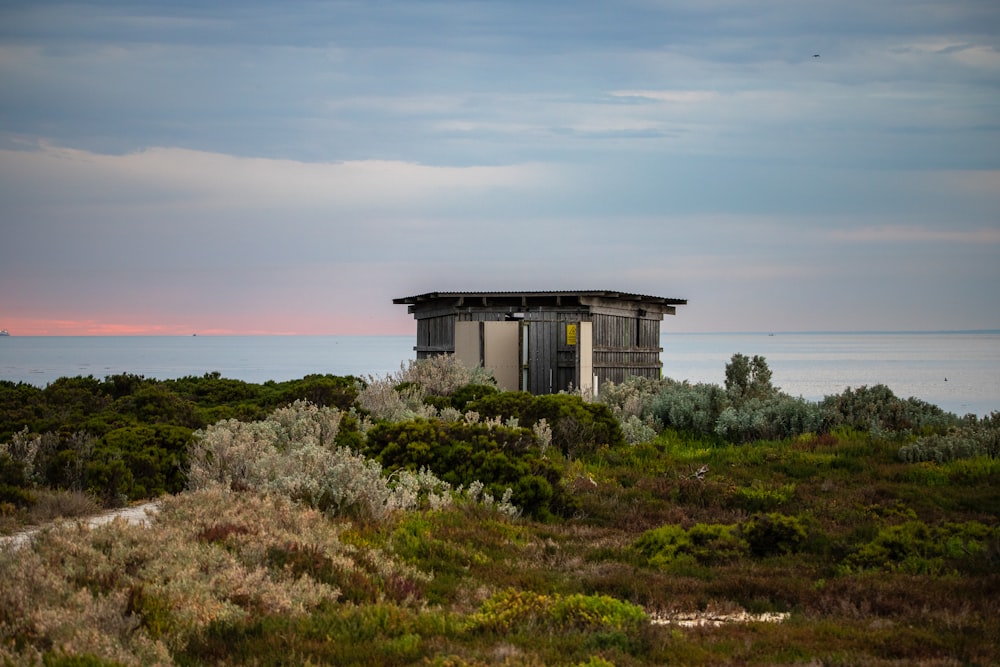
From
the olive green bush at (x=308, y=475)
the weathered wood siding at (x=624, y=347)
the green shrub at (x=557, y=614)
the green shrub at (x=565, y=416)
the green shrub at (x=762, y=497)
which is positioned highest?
the weathered wood siding at (x=624, y=347)

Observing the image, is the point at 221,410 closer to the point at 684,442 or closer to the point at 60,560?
the point at 684,442

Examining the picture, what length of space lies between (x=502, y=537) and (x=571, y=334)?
526 inches

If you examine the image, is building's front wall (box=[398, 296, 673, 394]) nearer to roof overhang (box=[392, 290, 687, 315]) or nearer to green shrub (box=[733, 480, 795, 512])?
roof overhang (box=[392, 290, 687, 315])

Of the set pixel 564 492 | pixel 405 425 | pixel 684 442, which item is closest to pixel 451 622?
pixel 564 492

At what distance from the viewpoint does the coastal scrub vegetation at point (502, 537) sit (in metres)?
6.20

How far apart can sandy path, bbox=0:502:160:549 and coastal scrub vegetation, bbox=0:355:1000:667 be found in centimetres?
17

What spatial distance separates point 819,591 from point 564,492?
14.3 ft

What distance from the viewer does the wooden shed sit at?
2288cm

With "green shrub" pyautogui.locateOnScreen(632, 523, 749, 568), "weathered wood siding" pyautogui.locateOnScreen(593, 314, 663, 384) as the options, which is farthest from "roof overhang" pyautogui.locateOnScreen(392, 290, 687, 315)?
"green shrub" pyautogui.locateOnScreen(632, 523, 749, 568)

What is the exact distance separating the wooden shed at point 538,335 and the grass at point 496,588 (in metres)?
11.1

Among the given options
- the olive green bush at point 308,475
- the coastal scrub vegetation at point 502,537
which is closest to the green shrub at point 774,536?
the coastal scrub vegetation at point 502,537

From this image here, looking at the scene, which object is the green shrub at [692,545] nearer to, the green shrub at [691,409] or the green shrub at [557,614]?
the green shrub at [557,614]

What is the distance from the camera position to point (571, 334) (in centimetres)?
2286

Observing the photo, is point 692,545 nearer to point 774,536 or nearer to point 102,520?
point 774,536
